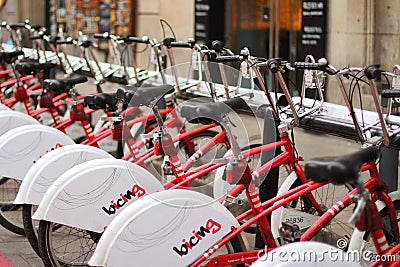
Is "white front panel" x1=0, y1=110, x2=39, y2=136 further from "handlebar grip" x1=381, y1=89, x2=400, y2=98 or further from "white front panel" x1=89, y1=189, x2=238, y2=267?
"handlebar grip" x1=381, y1=89, x2=400, y2=98

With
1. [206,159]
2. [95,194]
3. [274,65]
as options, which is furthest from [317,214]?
[95,194]

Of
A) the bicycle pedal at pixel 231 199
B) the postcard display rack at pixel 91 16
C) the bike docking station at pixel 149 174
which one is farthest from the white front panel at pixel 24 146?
the postcard display rack at pixel 91 16

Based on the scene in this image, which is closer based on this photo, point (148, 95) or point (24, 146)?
point (148, 95)

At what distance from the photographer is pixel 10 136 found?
5926 mm

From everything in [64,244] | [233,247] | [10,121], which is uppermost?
[10,121]

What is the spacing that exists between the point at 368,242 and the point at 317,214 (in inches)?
32.5

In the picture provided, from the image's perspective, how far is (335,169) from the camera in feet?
10.4

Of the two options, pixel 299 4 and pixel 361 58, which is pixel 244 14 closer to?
pixel 299 4

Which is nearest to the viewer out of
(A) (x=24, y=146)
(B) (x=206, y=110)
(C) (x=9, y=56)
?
(B) (x=206, y=110)

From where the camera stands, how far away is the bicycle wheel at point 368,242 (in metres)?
3.64

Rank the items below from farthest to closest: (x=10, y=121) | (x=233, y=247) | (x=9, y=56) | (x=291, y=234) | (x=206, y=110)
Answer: (x=9, y=56), (x=10, y=121), (x=206, y=110), (x=233, y=247), (x=291, y=234)

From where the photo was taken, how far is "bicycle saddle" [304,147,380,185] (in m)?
3.16

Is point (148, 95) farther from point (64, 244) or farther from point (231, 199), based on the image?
point (64, 244)

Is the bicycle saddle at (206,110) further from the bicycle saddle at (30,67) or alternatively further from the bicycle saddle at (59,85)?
the bicycle saddle at (30,67)
